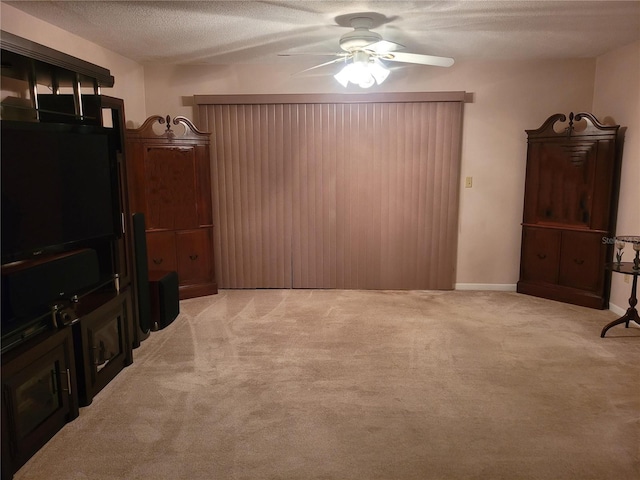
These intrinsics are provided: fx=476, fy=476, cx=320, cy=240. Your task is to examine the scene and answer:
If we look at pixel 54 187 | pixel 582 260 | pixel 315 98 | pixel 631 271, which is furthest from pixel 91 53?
pixel 582 260

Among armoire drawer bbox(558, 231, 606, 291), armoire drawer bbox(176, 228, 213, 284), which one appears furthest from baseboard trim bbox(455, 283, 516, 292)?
armoire drawer bbox(176, 228, 213, 284)

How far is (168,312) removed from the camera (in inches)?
152

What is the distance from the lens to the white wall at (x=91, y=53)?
3029 millimetres

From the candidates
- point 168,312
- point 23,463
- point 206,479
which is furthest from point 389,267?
point 23,463

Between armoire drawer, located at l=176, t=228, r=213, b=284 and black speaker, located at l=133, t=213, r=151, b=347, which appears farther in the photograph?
armoire drawer, located at l=176, t=228, r=213, b=284

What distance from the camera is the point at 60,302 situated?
2516 millimetres

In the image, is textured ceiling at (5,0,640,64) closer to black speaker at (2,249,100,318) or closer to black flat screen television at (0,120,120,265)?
black flat screen television at (0,120,120,265)

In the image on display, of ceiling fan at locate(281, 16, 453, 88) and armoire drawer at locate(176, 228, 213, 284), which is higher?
ceiling fan at locate(281, 16, 453, 88)

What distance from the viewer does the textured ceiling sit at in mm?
2980

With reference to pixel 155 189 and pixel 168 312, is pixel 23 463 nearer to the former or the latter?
pixel 168 312

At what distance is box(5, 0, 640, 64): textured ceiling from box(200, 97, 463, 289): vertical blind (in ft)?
2.23

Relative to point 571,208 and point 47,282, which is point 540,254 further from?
point 47,282

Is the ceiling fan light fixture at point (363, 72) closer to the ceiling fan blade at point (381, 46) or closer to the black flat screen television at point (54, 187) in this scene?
the ceiling fan blade at point (381, 46)

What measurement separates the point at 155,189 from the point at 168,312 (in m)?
1.26
